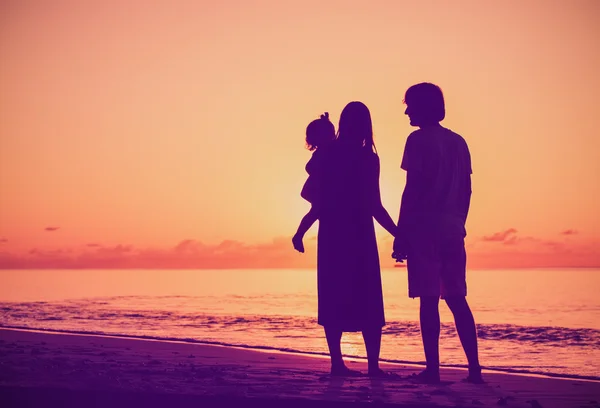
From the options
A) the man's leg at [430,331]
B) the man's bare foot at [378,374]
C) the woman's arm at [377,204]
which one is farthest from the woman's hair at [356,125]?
the man's bare foot at [378,374]

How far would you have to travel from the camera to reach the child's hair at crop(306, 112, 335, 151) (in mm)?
6914

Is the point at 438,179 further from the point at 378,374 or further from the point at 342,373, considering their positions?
the point at 342,373

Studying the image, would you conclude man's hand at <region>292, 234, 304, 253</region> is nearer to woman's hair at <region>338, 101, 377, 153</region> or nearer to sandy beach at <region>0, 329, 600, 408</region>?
woman's hair at <region>338, 101, 377, 153</region>

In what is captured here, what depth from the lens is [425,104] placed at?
20.5 ft

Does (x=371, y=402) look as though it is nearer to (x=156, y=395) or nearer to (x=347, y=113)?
(x=156, y=395)

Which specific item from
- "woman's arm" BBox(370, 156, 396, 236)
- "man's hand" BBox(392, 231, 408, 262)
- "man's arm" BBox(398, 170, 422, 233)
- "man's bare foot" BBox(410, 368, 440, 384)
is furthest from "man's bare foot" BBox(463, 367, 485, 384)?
"woman's arm" BBox(370, 156, 396, 236)

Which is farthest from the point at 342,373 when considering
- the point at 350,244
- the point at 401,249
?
the point at 401,249

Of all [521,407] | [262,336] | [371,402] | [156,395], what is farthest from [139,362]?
[262,336]

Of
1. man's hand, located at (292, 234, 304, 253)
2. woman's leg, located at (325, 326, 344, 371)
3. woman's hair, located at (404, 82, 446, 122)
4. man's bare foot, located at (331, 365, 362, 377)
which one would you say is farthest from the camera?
man's hand, located at (292, 234, 304, 253)

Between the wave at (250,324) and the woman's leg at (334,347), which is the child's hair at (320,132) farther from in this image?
the wave at (250,324)

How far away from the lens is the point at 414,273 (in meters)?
6.09

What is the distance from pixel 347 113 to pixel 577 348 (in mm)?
9673

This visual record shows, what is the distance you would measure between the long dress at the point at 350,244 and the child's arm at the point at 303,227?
0.12 meters

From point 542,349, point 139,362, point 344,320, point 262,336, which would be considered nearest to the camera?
point 344,320
